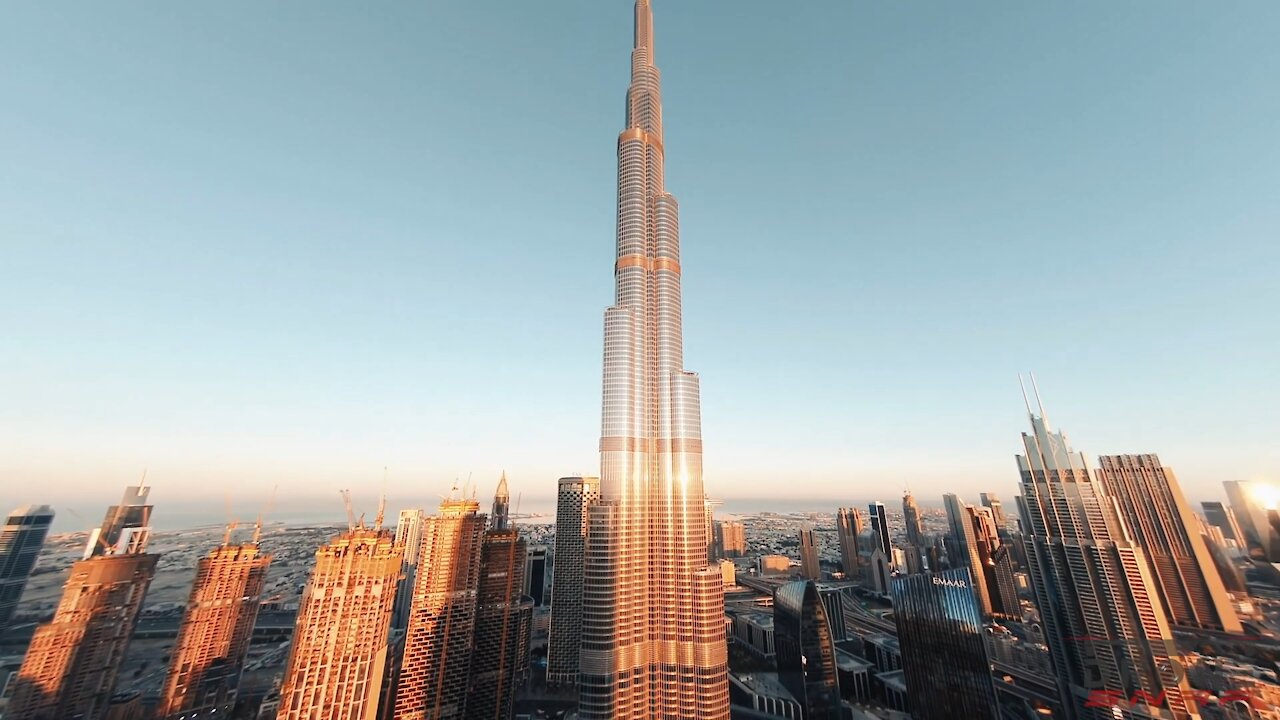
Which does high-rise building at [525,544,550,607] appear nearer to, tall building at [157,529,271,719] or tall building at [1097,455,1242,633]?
tall building at [157,529,271,719]

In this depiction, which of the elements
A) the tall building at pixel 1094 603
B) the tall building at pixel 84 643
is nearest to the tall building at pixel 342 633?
the tall building at pixel 84 643

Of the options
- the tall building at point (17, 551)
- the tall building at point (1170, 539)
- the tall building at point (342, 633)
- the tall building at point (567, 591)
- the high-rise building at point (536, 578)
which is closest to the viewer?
the tall building at point (342, 633)

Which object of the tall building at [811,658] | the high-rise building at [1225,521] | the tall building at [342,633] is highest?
the high-rise building at [1225,521]

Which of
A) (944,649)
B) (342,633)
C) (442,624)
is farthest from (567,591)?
(944,649)

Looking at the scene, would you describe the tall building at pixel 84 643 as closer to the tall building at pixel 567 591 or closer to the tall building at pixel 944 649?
the tall building at pixel 567 591

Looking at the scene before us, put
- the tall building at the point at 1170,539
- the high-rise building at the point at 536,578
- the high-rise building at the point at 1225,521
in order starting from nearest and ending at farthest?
the high-rise building at the point at 1225,521, the tall building at the point at 1170,539, the high-rise building at the point at 536,578

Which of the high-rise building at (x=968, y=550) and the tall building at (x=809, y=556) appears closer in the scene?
the high-rise building at (x=968, y=550)
